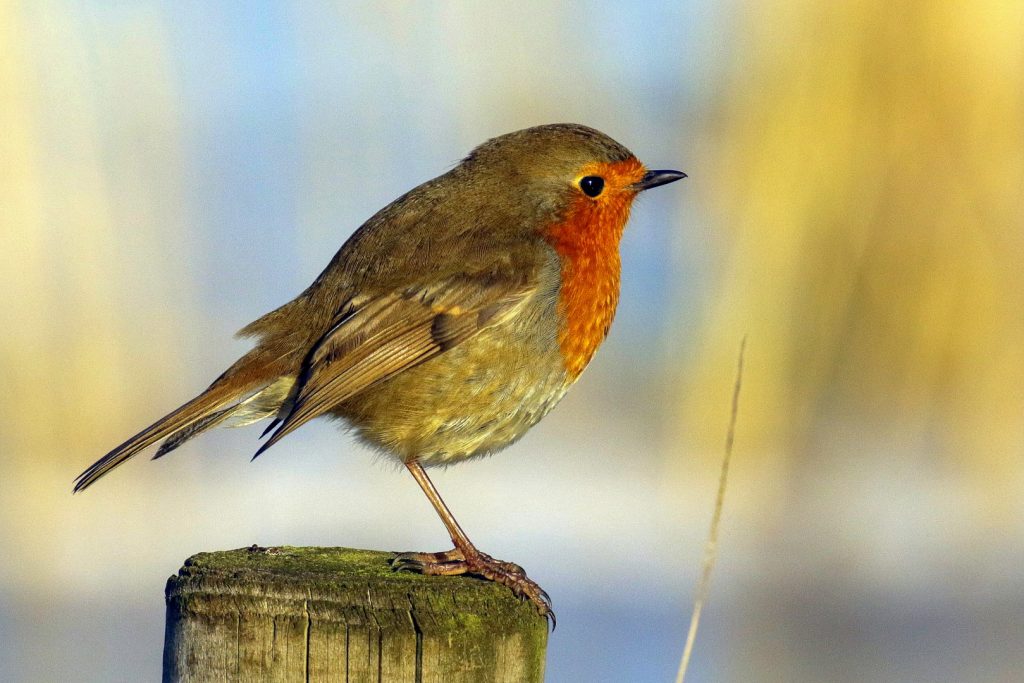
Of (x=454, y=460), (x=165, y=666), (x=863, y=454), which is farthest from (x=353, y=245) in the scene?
(x=863, y=454)

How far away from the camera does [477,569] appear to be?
3.31 m

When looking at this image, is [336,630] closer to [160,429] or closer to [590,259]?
[160,429]

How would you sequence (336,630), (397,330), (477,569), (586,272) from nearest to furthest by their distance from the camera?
(336,630), (477,569), (397,330), (586,272)

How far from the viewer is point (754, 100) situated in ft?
23.4

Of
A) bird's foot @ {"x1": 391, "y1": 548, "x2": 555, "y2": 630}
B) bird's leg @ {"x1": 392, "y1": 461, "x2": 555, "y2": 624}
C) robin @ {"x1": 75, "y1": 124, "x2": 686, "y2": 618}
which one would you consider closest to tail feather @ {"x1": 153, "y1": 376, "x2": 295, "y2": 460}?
robin @ {"x1": 75, "y1": 124, "x2": 686, "y2": 618}

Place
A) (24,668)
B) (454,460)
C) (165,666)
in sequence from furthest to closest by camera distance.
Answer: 1. (24,668)
2. (454,460)
3. (165,666)

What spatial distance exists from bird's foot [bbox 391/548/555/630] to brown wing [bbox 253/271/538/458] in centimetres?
49

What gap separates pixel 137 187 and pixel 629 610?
3.17 m

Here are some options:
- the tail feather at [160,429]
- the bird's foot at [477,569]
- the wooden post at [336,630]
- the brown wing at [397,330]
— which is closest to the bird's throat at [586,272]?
the brown wing at [397,330]

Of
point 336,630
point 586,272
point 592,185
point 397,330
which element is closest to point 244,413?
point 397,330

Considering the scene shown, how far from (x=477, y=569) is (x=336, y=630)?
889mm

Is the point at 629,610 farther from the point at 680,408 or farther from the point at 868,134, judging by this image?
the point at 868,134

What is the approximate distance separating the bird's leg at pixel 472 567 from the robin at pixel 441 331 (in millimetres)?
24

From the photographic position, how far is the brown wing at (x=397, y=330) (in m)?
3.69
